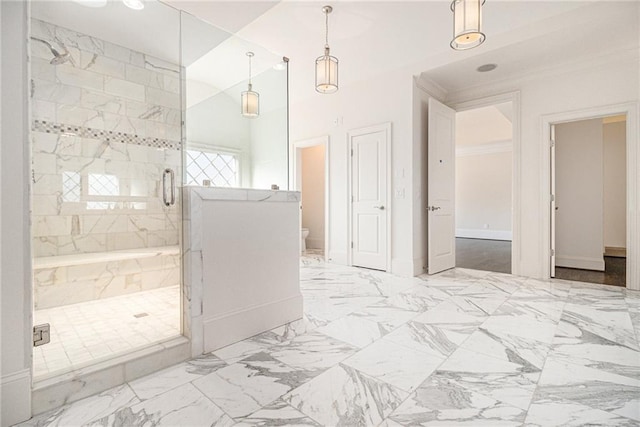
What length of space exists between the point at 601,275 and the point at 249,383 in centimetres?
466

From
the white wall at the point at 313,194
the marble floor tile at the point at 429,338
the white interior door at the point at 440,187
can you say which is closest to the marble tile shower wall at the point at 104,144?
the marble floor tile at the point at 429,338

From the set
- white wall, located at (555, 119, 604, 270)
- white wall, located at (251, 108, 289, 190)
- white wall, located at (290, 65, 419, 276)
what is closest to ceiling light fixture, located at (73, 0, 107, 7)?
white wall, located at (251, 108, 289, 190)

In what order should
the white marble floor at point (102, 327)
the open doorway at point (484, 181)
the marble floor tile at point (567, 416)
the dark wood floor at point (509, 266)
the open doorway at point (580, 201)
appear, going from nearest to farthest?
the marble floor tile at point (567, 416) → the white marble floor at point (102, 327) → the dark wood floor at point (509, 266) → the open doorway at point (580, 201) → the open doorway at point (484, 181)

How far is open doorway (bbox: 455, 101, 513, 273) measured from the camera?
7418 mm

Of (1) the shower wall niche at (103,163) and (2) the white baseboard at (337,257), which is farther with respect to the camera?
(2) the white baseboard at (337,257)

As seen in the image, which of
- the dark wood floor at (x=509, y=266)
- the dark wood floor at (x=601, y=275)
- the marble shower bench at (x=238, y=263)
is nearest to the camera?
the marble shower bench at (x=238, y=263)

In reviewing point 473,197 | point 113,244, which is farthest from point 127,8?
point 473,197

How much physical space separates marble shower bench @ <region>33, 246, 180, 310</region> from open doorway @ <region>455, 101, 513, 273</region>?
593cm

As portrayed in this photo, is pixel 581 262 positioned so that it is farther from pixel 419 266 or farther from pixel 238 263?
pixel 238 263

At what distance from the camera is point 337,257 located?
15.6 feet

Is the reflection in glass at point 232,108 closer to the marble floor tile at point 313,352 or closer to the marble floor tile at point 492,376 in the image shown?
the marble floor tile at point 313,352

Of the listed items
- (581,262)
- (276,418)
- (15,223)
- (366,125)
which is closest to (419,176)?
(366,125)

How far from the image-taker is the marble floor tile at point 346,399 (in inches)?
50.6

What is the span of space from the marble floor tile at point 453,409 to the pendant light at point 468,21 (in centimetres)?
213
